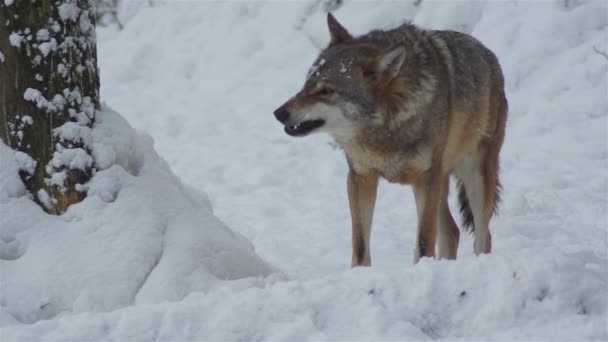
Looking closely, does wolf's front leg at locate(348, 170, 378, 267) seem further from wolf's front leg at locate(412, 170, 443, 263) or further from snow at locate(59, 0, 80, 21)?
snow at locate(59, 0, 80, 21)

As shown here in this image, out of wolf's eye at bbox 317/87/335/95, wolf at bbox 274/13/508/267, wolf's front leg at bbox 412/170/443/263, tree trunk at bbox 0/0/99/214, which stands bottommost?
wolf's front leg at bbox 412/170/443/263

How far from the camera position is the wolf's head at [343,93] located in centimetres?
483

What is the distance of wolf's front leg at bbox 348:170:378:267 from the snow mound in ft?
2.74

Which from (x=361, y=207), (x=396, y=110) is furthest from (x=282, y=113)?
(x=361, y=207)

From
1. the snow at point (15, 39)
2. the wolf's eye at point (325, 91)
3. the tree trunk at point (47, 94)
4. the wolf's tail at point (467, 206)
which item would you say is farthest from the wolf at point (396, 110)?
the snow at point (15, 39)

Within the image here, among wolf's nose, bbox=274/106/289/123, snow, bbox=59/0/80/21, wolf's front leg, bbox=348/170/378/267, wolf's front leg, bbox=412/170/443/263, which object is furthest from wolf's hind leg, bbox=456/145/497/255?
snow, bbox=59/0/80/21

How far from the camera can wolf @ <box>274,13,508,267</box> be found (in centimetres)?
489

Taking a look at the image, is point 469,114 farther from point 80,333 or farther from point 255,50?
point 255,50

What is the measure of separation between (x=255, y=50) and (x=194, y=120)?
155 centimetres

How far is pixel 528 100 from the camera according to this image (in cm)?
834

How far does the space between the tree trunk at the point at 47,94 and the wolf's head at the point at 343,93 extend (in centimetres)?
116

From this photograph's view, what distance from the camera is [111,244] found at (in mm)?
4223

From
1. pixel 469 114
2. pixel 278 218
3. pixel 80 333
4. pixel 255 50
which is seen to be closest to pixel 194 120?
pixel 255 50

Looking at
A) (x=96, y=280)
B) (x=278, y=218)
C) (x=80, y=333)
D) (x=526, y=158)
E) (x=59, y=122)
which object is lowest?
(x=526, y=158)
